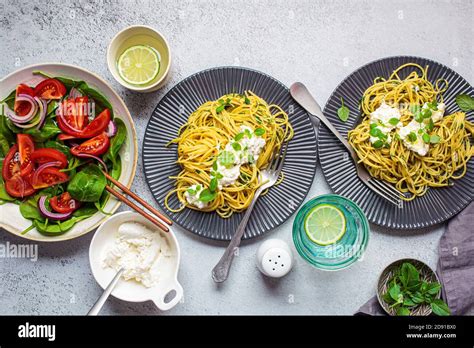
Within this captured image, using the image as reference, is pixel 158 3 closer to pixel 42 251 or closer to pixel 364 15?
pixel 364 15

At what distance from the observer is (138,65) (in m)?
2.88

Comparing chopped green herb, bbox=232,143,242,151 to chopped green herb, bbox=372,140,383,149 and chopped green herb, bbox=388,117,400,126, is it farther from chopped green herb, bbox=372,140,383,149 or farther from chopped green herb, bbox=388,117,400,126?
chopped green herb, bbox=388,117,400,126

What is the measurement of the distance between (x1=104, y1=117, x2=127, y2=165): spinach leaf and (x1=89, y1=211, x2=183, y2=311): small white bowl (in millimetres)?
313

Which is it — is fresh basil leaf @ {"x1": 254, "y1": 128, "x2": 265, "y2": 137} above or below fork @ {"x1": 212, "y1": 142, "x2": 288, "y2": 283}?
above

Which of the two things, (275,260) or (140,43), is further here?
(140,43)

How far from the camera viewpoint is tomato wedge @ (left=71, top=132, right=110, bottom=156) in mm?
2803

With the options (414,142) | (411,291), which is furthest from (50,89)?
(411,291)

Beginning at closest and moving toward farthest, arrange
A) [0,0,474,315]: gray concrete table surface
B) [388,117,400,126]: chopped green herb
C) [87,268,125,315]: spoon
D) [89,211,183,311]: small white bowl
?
[87,268,125,315]: spoon
[89,211,183,311]: small white bowl
[388,117,400,126]: chopped green herb
[0,0,474,315]: gray concrete table surface

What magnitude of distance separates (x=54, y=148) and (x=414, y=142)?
73.4 inches

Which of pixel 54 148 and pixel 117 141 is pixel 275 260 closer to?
pixel 117 141

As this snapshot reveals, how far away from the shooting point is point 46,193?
2832 mm

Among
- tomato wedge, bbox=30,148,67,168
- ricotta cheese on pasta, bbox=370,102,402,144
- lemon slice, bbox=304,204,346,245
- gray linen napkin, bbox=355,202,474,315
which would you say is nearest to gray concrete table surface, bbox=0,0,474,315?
gray linen napkin, bbox=355,202,474,315

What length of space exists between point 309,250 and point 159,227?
0.77 m

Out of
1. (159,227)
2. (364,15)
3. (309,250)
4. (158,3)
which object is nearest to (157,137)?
(159,227)
